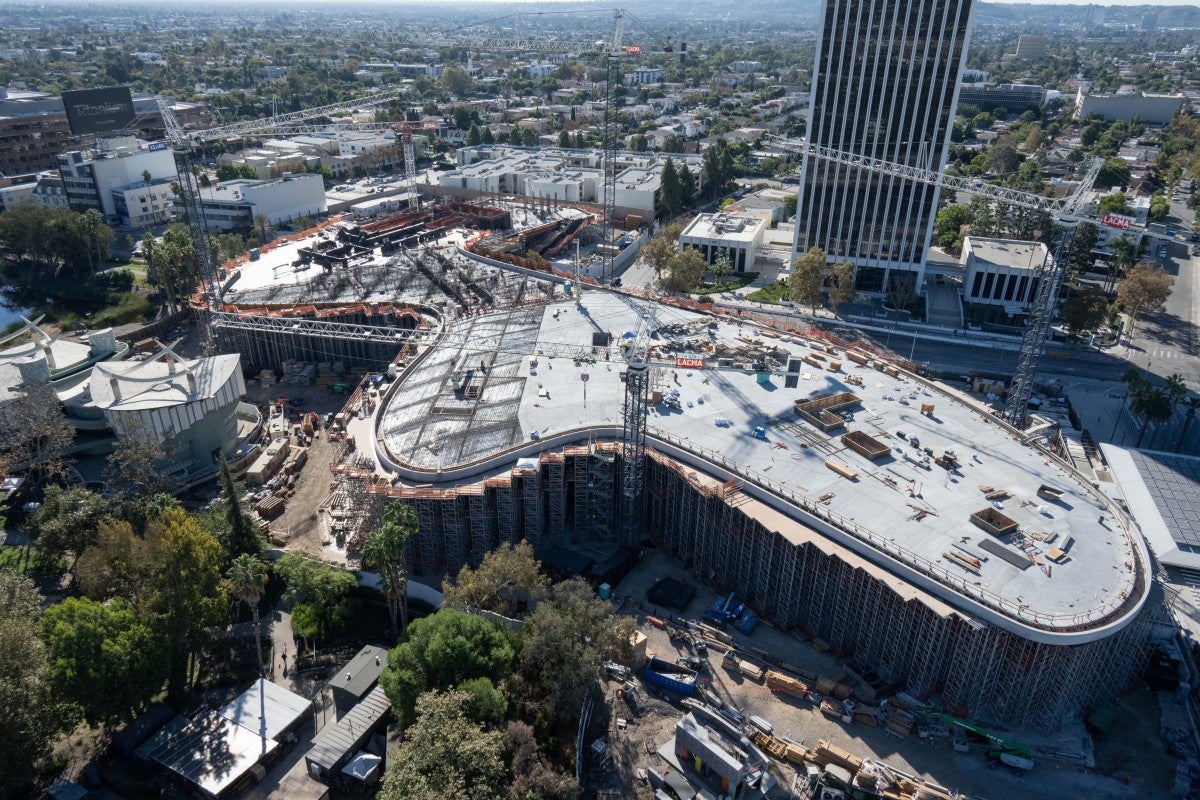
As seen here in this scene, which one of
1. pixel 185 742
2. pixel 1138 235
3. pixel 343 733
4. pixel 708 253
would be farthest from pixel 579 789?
pixel 1138 235

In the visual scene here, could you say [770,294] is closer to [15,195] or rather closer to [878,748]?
[878,748]

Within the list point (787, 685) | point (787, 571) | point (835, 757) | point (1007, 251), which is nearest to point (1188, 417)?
point (1007, 251)

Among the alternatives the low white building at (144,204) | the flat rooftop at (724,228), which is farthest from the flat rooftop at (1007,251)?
the low white building at (144,204)

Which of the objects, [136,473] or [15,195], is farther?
[15,195]

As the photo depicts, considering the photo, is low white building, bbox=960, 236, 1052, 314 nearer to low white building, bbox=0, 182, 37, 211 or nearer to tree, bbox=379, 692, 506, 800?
tree, bbox=379, 692, 506, 800

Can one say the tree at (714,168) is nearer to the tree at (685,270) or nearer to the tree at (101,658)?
the tree at (685,270)

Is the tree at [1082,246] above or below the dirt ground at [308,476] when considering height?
above

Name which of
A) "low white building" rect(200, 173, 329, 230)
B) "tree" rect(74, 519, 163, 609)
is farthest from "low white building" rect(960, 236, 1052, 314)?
"low white building" rect(200, 173, 329, 230)
